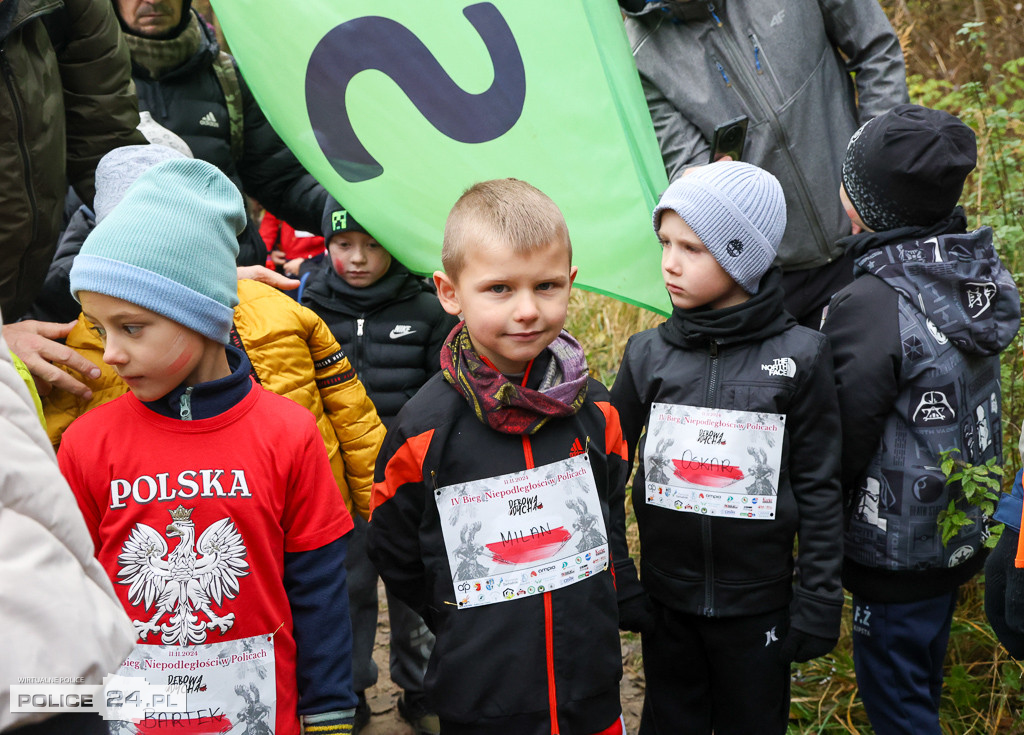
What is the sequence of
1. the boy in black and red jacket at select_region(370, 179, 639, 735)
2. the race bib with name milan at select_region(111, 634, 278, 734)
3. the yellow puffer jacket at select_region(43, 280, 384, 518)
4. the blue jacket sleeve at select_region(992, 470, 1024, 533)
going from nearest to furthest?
the race bib with name milan at select_region(111, 634, 278, 734) → the blue jacket sleeve at select_region(992, 470, 1024, 533) → the boy in black and red jacket at select_region(370, 179, 639, 735) → the yellow puffer jacket at select_region(43, 280, 384, 518)

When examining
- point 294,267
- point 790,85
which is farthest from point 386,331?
point 294,267

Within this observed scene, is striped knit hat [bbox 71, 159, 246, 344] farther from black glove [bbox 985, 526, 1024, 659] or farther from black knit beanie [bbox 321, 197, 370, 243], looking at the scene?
black glove [bbox 985, 526, 1024, 659]

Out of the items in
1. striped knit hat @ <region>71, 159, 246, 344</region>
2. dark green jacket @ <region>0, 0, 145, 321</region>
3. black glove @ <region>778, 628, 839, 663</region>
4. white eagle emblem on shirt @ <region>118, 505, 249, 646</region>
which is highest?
dark green jacket @ <region>0, 0, 145, 321</region>

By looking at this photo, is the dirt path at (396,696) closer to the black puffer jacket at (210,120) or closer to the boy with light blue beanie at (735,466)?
the boy with light blue beanie at (735,466)

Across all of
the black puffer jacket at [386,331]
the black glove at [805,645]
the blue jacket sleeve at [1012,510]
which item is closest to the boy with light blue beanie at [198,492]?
the black glove at [805,645]

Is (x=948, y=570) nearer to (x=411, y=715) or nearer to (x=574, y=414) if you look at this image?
(x=574, y=414)

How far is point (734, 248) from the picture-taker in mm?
2734

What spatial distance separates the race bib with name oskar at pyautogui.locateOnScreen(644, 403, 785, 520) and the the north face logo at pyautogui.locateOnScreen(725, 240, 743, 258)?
44 cm

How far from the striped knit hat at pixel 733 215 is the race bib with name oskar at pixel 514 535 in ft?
2.77

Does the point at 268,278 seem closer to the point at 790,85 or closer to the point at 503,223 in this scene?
the point at 503,223

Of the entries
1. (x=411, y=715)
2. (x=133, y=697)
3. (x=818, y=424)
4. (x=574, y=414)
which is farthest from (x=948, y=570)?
(x=133, y=697)

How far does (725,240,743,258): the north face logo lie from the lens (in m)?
2.73

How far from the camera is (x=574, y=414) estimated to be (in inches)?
93.9

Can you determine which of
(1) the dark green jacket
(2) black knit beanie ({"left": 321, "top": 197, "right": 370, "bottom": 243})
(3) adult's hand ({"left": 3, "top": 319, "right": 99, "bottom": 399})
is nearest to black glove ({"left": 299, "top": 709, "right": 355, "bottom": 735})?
(3) adult's hand ({"left": 3, "top": 319, "right": 99, "bottom": 399})
